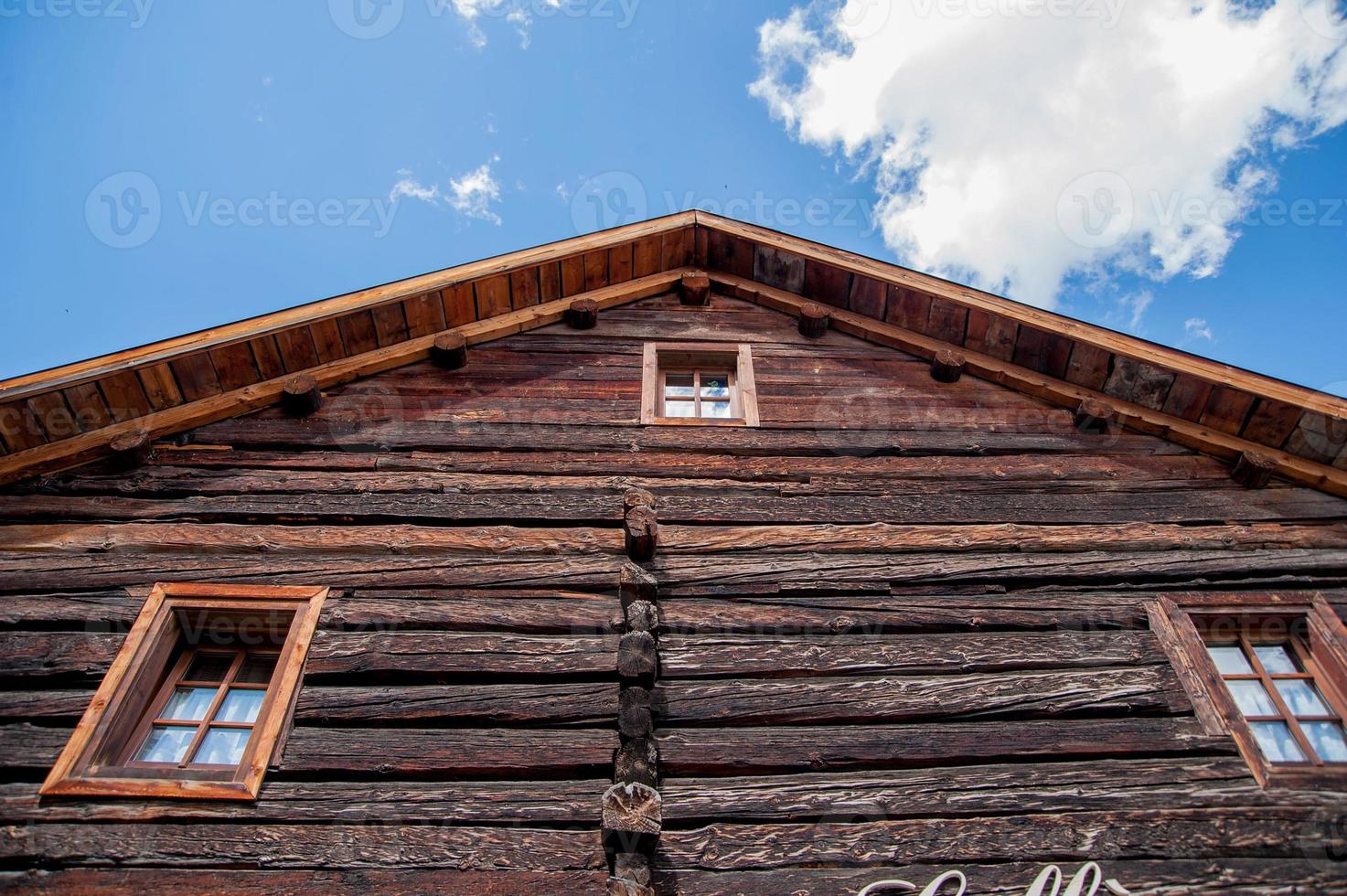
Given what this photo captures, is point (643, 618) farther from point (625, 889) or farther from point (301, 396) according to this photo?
point (301, 396)

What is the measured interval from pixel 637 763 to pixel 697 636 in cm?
92

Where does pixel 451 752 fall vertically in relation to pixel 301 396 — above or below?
below

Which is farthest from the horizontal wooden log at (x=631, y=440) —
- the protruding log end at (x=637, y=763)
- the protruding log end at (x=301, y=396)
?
the protruding log end at (x=637, y=763)

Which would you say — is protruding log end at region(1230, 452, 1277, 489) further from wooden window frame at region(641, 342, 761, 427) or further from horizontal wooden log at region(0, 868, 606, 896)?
horizontal wooden log at region(0, 868, 606, 896)

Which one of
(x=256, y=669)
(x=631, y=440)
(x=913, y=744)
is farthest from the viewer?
(x=631, y=440)

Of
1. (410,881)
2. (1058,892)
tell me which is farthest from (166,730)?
(1058,892)

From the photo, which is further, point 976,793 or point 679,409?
point 679,409

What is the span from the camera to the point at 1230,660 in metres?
5.21

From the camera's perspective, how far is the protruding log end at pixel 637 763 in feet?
13.9

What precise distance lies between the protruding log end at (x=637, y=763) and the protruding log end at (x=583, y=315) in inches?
188

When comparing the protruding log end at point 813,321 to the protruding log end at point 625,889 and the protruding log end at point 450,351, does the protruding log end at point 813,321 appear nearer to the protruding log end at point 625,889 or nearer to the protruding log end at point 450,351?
the protruding log end at point 450,351

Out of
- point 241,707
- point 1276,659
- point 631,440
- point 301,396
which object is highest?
point 301,396

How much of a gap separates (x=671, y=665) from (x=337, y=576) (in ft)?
7.21

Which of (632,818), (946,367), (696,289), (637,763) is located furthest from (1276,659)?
(696,289)
